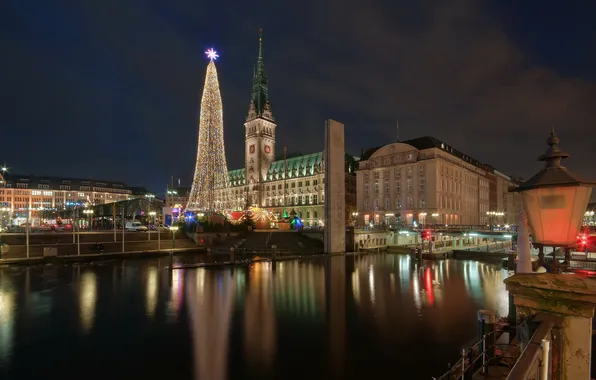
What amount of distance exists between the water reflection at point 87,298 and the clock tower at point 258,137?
353 ft

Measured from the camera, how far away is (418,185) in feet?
305

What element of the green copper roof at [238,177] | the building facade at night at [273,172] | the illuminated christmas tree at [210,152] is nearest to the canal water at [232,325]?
the illuminated christmas tree at [210,152]

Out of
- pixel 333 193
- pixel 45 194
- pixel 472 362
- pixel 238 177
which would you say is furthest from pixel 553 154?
pixel 45 194

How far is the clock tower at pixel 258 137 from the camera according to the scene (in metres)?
140

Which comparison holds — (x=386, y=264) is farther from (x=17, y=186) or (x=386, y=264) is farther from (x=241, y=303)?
(x=17, y=186)

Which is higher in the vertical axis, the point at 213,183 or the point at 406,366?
the point at 213,183

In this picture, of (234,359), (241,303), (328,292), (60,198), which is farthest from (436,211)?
(60,198)

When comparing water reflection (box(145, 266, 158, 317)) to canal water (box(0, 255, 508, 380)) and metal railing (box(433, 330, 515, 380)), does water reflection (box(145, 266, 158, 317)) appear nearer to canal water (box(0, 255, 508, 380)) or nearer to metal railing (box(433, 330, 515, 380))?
canal water (box(0, 255, 508, 380))

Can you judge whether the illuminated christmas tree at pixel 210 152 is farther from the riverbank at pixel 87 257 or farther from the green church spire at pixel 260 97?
the green church spire at pixel 260 97

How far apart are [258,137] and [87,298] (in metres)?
119

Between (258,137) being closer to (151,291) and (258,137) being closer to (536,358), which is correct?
(151,291)

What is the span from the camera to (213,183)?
5234 centimetres

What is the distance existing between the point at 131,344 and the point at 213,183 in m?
37.3

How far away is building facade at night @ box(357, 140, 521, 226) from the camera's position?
90.4 meters
